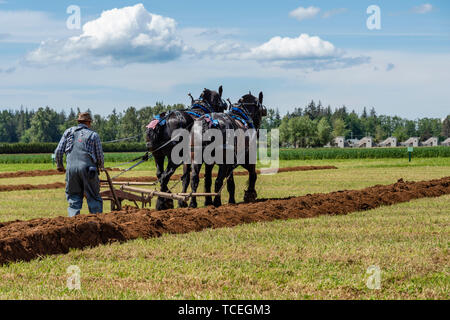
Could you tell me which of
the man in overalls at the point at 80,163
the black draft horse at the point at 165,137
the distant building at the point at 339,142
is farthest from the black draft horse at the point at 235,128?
the distant building at the point at 339,142

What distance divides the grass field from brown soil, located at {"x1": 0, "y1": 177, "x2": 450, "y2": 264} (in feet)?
1.05

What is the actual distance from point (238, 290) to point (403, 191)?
11.7 m

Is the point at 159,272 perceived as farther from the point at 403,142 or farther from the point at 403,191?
the point at 403,142

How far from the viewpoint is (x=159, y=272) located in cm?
711

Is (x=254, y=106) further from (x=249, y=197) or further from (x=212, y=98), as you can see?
(x=249, y=197)

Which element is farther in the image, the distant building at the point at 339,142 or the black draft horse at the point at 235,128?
the distant building at the point at 339,142

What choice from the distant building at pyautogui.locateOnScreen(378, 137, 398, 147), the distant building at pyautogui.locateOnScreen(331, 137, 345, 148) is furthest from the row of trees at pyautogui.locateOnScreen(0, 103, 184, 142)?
the distant building at pyautogui.locateOnScreen(378, 137, 398, 147)

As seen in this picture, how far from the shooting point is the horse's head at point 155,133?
1502cm

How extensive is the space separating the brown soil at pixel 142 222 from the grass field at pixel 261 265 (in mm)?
321

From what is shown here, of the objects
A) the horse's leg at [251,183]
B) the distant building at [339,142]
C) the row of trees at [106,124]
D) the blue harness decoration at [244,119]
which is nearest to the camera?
the blue harness decoration at [244,119]

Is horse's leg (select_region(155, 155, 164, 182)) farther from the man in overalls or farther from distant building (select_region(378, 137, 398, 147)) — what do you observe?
distant building (select_region(378, 137, 398, 147))

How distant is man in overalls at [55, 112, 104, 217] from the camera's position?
10.7 m

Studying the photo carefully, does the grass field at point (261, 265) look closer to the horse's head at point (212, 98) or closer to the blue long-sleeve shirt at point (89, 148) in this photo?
the blue long-sleeve shirt at point (89, 148)
